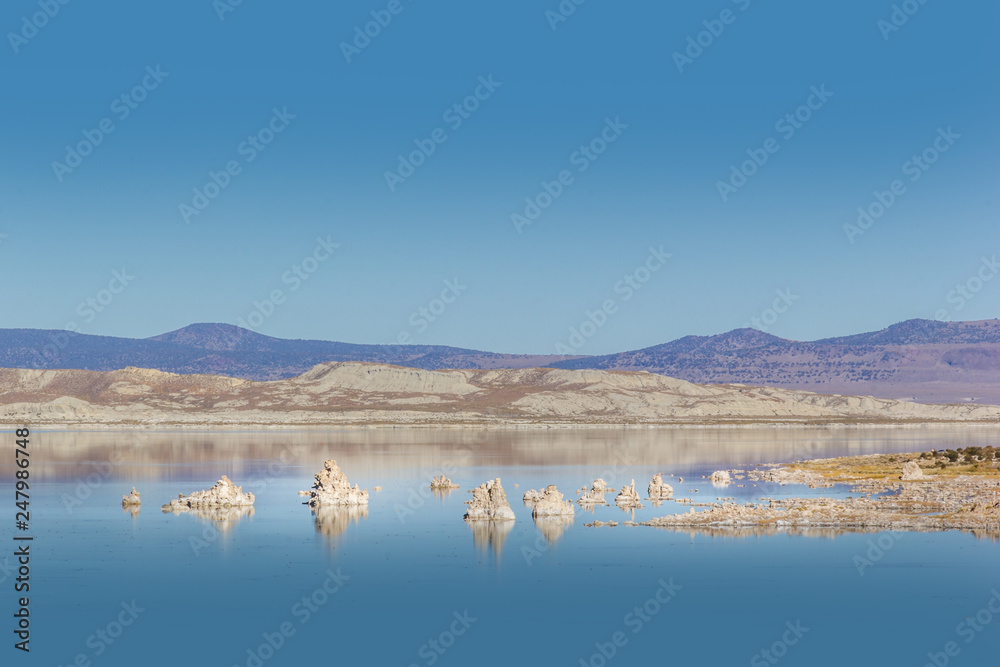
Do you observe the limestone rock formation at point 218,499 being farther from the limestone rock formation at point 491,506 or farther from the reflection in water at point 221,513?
the limestone rock formation at point 491,506

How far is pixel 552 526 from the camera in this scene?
44.3 m

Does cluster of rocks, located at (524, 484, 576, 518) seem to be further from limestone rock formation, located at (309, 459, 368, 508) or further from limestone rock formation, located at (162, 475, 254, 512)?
limestone rock formation, located at (162, 475, 254, 512)

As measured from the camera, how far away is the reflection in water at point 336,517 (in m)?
44.5

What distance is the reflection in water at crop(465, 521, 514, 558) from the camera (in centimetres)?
4000

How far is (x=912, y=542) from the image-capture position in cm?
4016

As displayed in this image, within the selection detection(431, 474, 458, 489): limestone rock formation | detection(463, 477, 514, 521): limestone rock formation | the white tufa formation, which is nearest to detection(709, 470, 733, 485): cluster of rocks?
A: detection(431, 474, 458, 489): limestone rock formation

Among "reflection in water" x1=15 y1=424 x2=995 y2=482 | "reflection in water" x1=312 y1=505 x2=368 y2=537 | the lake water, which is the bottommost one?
the lake water

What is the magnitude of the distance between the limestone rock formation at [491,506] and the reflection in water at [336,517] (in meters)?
4.83

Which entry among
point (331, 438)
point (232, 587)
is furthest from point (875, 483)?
point (331, 438)

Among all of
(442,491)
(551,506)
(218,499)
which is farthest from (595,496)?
(218,499)

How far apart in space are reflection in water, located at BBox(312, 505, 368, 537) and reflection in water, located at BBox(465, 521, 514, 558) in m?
4.86

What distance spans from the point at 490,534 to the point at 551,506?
453 cm

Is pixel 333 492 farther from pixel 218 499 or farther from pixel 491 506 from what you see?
pixel 491 506

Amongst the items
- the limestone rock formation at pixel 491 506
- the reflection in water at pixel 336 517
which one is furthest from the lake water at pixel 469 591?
the limestone rock formation at pixel 491 506
